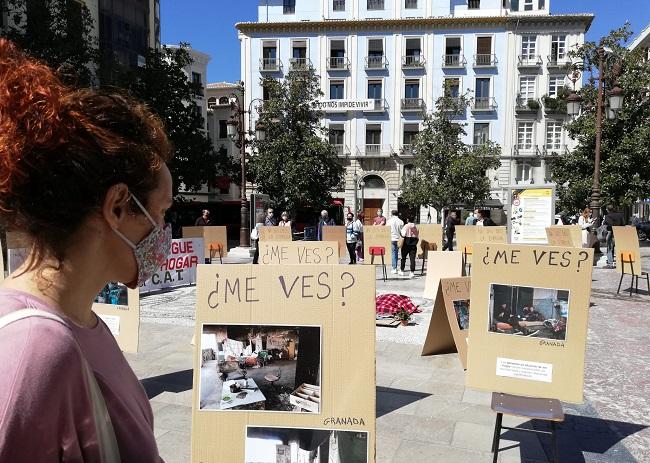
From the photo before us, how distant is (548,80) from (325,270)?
136 feet

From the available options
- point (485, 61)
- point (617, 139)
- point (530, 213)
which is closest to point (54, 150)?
point (530, 213)

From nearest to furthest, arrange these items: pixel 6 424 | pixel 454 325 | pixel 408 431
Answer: pixel 6 424
pixel 408 431
pixel 454 325

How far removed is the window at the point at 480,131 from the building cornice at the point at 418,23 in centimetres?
759

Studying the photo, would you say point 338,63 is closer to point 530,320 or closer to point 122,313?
point 122,313

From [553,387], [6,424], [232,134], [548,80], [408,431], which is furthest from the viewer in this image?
[548,80]

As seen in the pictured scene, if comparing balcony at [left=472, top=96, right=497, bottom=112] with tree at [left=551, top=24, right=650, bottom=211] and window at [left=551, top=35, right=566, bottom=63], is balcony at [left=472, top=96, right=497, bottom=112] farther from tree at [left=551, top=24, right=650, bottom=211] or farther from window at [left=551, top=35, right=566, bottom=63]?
tree at [left=551, top=24, right=650, bottom=211]

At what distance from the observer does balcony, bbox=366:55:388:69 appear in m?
39.5

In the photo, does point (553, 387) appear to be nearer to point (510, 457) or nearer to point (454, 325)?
point (510, 457)

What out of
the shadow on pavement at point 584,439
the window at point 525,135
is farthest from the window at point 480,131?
the shadow on pavement at point 584,439

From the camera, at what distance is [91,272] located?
1141 mm

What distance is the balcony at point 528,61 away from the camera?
38094mm

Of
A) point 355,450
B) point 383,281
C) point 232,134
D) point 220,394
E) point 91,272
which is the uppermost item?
point 232,134

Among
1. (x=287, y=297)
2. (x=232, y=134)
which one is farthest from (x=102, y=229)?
(x=232, y=134)

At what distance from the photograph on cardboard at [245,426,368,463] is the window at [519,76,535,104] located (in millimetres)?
40755
